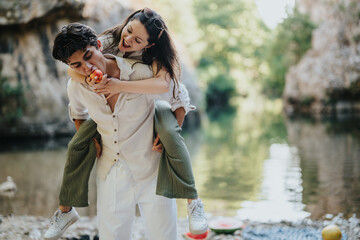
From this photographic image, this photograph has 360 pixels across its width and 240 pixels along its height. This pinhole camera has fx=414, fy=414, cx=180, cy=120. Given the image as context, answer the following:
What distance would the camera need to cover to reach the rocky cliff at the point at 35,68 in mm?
12203

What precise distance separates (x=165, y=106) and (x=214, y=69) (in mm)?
30162

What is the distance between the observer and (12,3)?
11812 millimetres

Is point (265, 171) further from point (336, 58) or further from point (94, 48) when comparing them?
point (336, 58)

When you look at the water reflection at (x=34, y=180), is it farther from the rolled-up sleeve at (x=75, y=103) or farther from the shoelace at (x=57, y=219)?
the rolled-up sleeve at (x=75, y=103)

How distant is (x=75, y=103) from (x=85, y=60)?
0.35 m

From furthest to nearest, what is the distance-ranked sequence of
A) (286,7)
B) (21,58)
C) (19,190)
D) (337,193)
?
1. (286,7)
2. (21,58)
3. (19,190)
4. (337,193)

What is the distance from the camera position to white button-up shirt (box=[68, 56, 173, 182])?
2.31m

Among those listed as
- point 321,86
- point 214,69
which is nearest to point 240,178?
point 321,86

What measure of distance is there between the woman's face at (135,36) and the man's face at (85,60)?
191mm

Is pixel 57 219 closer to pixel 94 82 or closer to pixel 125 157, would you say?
pixel 125 157

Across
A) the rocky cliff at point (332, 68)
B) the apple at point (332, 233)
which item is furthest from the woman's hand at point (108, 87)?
the rocky cliff at point (332, 68)

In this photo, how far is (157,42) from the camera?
7.68ft

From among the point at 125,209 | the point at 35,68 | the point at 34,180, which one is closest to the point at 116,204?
the point at 125,209

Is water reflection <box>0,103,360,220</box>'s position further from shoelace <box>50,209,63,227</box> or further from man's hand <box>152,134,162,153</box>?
man's hand <box>152,134,162,153</box>
